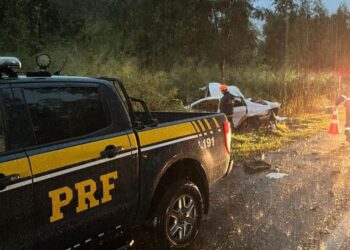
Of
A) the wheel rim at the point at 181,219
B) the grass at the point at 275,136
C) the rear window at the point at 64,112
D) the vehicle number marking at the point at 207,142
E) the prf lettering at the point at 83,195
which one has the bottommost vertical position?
the grass at the point at 275,136

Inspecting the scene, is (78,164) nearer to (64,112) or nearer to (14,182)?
(64,112)

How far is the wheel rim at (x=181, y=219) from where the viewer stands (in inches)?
181

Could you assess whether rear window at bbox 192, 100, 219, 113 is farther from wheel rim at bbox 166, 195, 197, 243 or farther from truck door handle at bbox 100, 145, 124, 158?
truck door handle at bbox 100, 145, 124, 158

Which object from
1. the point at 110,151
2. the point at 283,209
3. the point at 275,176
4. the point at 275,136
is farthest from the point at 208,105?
the point at 110,151

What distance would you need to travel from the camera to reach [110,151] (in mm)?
3791

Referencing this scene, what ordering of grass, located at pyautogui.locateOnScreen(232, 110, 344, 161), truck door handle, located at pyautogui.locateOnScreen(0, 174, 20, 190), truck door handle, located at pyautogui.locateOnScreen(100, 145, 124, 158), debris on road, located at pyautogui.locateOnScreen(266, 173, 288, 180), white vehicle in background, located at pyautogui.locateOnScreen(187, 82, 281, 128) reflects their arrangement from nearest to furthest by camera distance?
1. truck door handle, located at pyautogui.locateOnScreen(0, 174, 20, 190)
2. truck door handle, located at pyautogui.locateOnScreen(100, 145, 124, 158)
3. debris on road, located at pyautogui.locateOnScreen(266, 173, 288, 180)
4. grass, located at pyautogui.locateOnScreen(232, 110, 344, 161)
5. white vehicle in background, located at pyautogui.locateOnScreen(187, 82, 281, 128)

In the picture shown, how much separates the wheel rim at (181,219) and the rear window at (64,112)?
1.24 m

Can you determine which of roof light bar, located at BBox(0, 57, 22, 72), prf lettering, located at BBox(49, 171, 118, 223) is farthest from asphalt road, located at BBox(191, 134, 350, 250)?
roof light bar, located at BBox(0, 57, 22, 72)

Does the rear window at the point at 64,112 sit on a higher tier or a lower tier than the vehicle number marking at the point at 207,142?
higher

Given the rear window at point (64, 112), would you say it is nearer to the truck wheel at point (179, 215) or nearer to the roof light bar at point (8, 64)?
the roof light bar at point (8, 64)

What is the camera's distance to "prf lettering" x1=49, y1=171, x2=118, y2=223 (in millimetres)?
3307

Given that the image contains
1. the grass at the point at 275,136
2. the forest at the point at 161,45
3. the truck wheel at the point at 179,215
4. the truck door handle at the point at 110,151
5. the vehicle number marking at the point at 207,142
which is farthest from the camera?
the forest at the point at 161,45

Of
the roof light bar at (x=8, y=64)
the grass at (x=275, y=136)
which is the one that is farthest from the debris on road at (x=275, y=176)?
the roof light bar at (x=8, y=64)

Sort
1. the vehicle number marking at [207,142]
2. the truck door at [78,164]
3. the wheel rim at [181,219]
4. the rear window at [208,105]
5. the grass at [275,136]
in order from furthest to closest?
the rear window at [208,105]
the grass at [275,136]
the vehicle number marking at [207,142]
the wheel rim at [181,219]
the truck door at [78,164]
